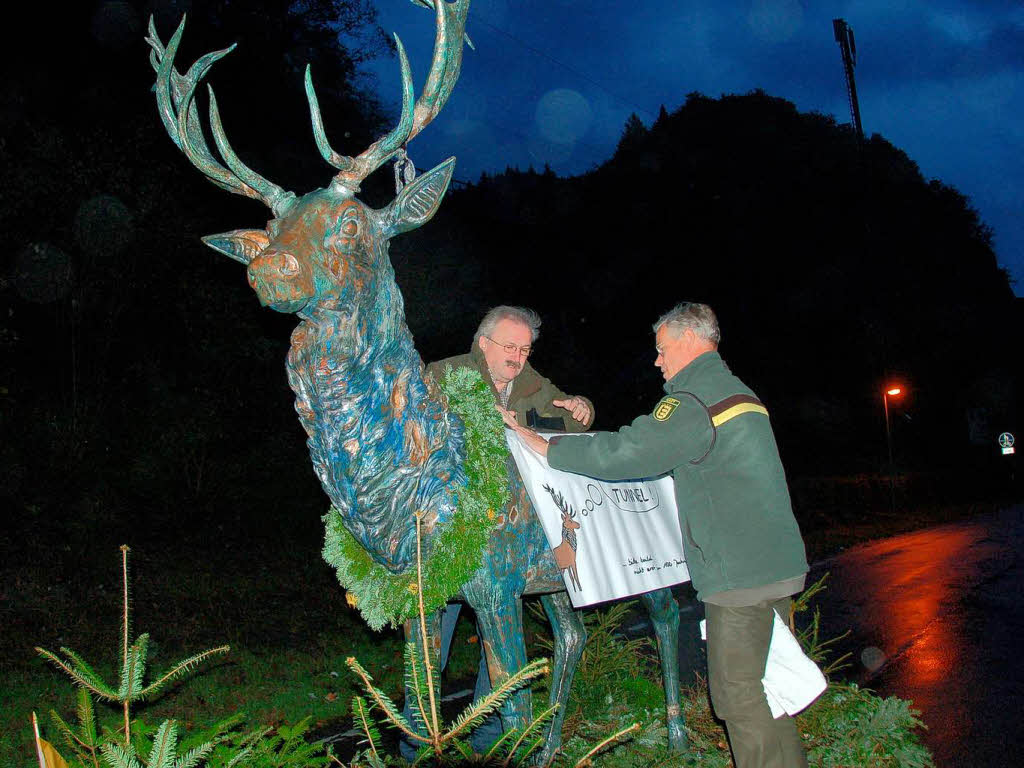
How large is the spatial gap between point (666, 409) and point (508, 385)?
1.16m

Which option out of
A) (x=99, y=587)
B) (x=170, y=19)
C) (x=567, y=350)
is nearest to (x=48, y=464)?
(x=99, y=587)

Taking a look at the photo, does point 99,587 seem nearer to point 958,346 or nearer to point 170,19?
point 170,19

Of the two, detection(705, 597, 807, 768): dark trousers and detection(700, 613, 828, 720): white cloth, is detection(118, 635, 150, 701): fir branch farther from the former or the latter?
detection(700, 613, 828, 720): white cloth

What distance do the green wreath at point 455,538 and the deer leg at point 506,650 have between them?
0.23m

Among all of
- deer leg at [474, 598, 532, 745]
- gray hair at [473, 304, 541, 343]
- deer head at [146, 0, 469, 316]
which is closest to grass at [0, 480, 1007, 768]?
deer leg at [474, 598, 532, 745]

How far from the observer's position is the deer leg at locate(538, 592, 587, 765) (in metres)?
3.83

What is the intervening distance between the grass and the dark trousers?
113 cm

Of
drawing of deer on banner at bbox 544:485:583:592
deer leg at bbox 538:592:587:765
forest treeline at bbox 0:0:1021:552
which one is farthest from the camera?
forest treeline at bbox 0:0:1021:552

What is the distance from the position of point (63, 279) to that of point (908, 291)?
33.4 meters

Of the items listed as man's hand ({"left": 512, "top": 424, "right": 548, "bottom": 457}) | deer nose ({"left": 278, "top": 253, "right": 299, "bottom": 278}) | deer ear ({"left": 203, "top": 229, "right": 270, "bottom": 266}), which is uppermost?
deer ear ({"left": 203, "top": 229, "right": 270, "bottom": 266})

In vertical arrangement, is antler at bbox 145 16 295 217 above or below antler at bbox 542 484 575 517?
above

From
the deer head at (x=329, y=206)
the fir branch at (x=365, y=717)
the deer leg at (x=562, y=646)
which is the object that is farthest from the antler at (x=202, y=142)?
the deer leg at (x=562, y=646)

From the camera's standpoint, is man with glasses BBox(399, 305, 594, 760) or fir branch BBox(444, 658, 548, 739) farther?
man with glasses BBox(399, 305, 594, 760)

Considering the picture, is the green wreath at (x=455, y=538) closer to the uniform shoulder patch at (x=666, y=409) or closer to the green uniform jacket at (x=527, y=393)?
the green uniform jacket at (x=527, y=393)
